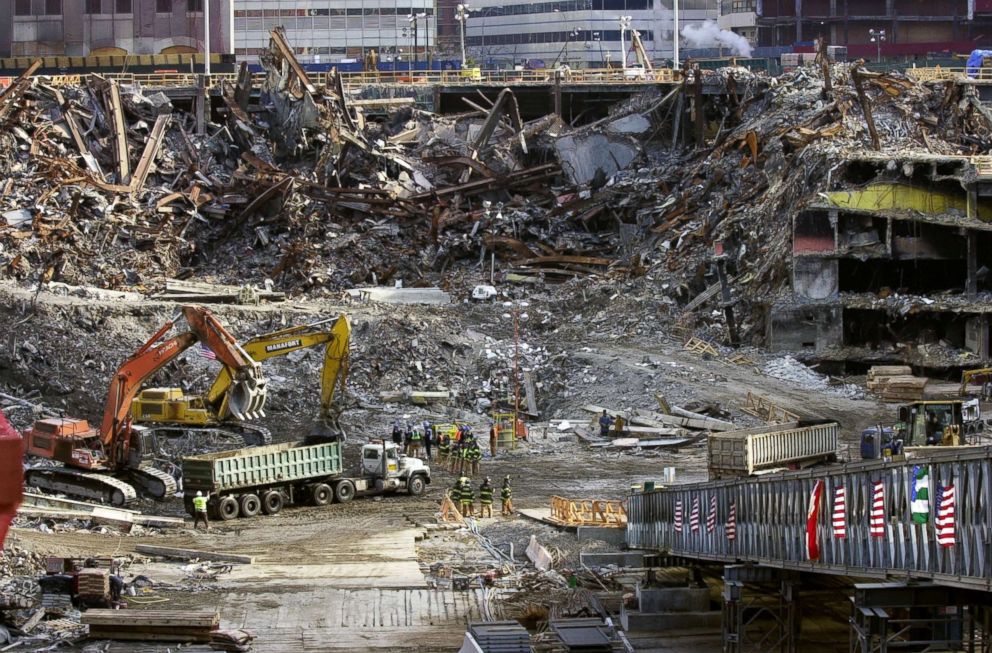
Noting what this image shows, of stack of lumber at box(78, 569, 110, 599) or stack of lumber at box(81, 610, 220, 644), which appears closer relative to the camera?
stack of lumber at box(81, 610, 220, 644)

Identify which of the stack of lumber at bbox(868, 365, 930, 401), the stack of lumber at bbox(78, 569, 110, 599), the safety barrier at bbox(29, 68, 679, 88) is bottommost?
Answer: the stack of lumber at bbox(78, 569, 110, 599)

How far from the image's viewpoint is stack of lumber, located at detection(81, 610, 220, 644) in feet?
75.0

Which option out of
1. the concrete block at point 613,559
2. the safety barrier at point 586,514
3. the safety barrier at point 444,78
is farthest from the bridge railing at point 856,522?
the safety barrier at point 444,78

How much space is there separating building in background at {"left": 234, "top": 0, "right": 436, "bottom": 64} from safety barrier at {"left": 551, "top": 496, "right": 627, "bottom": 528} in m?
69.9

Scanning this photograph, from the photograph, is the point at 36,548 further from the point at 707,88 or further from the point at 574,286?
the point at 707,88

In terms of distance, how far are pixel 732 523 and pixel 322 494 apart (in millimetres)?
14233

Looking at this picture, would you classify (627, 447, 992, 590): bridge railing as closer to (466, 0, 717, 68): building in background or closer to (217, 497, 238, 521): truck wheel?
(217, 497, 238, 521): truck wheel

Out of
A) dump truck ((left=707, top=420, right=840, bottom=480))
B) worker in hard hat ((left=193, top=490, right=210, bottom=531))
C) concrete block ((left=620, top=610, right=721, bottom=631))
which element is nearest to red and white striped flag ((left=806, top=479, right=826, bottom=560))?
concrete block ((left=620, top=610, right=721, bottom=631))

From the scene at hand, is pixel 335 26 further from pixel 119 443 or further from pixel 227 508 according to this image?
pixel 227 508

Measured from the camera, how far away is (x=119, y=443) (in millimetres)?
35594

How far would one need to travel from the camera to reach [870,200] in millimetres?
50719

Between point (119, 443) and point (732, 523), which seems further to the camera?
point (119, 443)

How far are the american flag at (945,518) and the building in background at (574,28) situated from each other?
286 ft

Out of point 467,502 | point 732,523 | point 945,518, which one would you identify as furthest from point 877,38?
point 945,518
